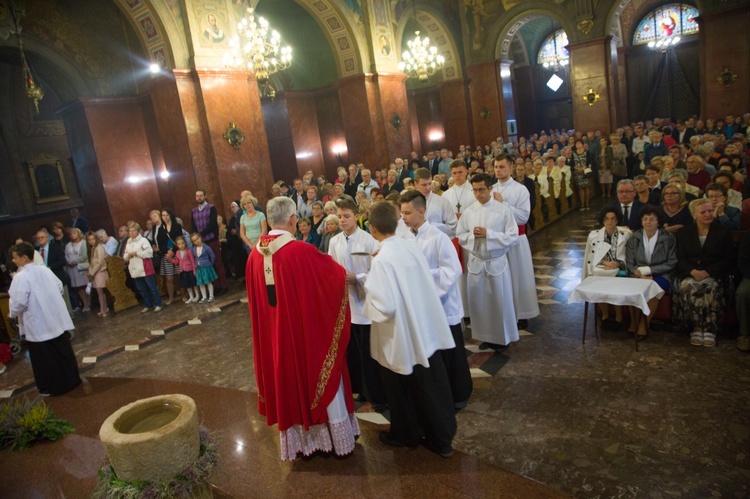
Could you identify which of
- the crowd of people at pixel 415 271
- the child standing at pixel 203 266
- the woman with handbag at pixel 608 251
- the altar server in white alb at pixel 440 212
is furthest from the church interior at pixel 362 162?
the altar server in white alb at pixel 440 212

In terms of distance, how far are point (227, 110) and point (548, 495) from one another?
1016 centimetres

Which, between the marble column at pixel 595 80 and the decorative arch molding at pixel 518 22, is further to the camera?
the decorative arch molding at pixel 518 22

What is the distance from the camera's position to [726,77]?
15.1 metres

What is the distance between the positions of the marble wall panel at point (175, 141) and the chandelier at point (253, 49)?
4.65ft

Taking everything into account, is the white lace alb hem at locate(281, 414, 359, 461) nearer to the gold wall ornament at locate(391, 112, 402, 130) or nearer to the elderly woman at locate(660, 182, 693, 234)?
the elderly woman at locate(660, 182, 693, 234)

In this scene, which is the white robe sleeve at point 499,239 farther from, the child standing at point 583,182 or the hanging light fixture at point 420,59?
the hanging light fixture at point 420,59

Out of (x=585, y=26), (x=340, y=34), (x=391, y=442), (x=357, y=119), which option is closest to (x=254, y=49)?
(x=340, y=34)

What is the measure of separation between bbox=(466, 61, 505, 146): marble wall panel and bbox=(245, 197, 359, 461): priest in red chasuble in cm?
1777

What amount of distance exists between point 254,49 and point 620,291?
27.0ft

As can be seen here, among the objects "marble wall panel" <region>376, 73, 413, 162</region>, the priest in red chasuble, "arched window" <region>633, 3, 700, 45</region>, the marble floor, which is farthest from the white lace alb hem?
"arched window" <region>633, 3, 700, 45</region>

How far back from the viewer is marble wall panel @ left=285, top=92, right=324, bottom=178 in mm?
16406

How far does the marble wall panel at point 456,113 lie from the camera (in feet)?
65.1

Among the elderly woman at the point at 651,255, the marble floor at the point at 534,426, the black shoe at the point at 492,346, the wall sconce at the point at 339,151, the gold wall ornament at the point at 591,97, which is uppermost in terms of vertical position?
the gold wall ornament at the point at 591,97

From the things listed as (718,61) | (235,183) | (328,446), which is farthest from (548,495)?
(718,61)
